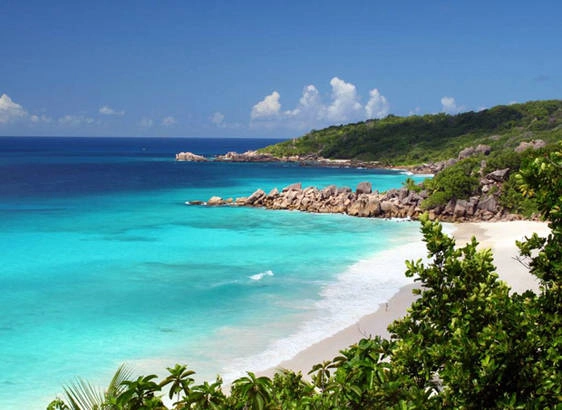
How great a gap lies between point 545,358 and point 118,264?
33.3 metres

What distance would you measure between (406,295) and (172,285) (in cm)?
1304

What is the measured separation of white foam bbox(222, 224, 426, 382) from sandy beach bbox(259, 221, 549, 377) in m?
0.42

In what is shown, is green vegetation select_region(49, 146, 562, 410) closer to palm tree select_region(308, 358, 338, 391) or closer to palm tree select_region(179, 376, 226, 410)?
palm tree select_region(179, 376, 226, 410)

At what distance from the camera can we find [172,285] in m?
31.7

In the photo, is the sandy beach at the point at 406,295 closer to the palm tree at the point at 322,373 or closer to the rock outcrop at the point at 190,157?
the palm tree at the point at 322,373

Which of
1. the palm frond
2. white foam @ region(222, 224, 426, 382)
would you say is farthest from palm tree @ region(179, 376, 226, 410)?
white foam @ region(222, 224, 426, 382)

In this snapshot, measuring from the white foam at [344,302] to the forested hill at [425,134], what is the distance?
81.4 m

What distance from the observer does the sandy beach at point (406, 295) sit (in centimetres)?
2077

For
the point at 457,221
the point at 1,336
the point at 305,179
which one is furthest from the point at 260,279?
the point at 305,179

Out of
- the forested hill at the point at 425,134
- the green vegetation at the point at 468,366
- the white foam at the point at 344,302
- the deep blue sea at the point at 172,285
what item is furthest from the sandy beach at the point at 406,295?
the forested hill at the point at 425,134

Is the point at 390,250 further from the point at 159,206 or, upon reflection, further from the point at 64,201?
the point at 64,201

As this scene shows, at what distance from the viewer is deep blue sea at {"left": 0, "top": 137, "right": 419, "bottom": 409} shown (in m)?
21.1

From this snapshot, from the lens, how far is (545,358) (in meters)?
7.14

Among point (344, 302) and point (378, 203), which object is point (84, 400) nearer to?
point (344, 302)
